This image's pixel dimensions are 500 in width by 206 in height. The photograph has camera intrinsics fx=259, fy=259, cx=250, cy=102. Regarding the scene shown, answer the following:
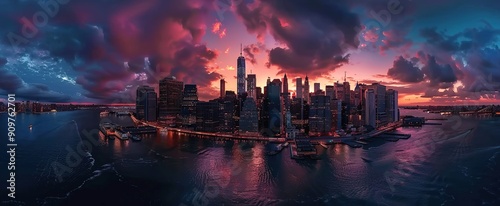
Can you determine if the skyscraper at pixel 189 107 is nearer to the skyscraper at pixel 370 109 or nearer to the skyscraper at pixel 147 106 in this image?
the skyscraper at pixel 147 106

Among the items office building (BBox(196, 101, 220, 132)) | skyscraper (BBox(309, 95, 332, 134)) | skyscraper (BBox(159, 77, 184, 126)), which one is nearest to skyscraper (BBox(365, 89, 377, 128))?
skyscraper (BBox(309, 95, 332, 134))

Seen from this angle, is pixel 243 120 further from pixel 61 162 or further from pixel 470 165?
pixel 470 165

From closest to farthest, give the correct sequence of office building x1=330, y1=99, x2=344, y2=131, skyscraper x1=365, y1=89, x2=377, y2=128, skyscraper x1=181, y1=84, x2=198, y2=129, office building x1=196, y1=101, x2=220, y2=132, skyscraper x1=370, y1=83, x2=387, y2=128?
office building x1=196, y1=101, x2=220, y2=132 < office building x1=330, y1=99, x2=344, y2=131 < skyscraper x1=365, y1=89, x2=377, y2=128 < skyscraper x1=181, y1=84, x2=198, y2=129 < skyscraper x1=370, y1=83, x2=387, y2=128

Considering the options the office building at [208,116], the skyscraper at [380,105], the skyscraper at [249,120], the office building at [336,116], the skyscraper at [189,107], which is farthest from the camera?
the skyscraper at [380,105]

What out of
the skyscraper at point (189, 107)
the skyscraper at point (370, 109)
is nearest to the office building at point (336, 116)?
the skyscraper at point (370, 109)

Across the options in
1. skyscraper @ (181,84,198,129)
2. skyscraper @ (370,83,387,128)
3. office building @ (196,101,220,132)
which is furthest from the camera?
skyscraper @ (370,83,387,128)

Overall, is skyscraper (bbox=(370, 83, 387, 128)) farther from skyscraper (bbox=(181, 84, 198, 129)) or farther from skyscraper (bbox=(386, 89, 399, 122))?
skyscraper (bbox=(181, 84, 198, 129))
